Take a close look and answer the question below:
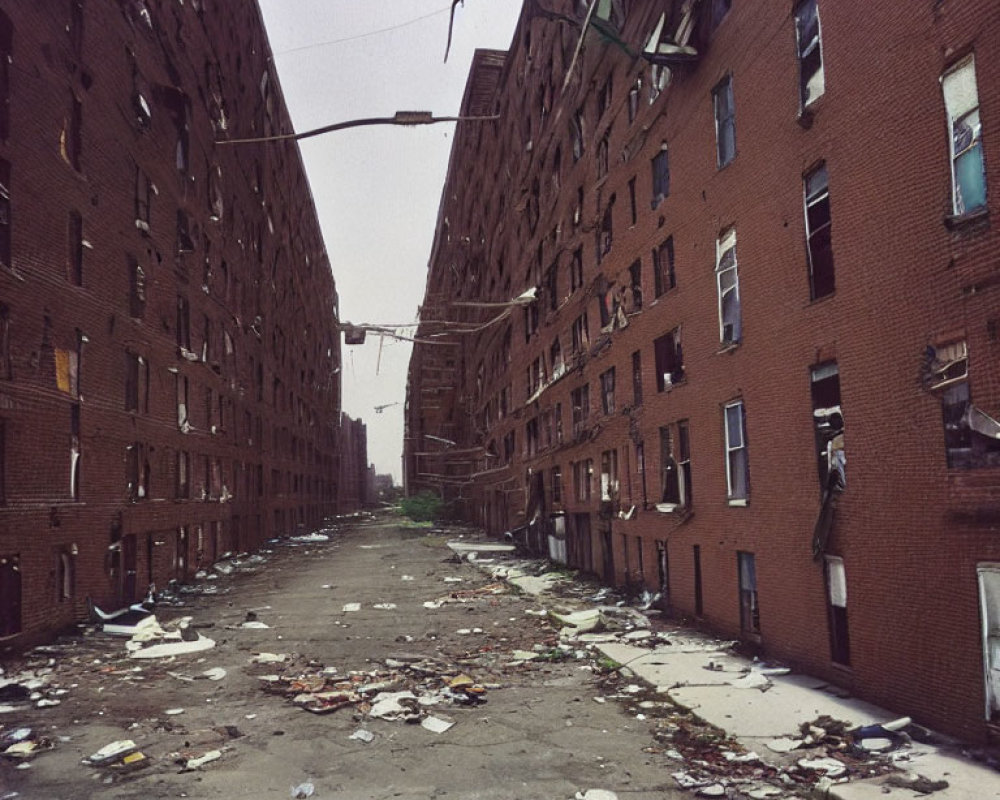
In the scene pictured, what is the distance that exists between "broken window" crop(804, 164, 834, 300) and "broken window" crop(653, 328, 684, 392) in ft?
17.5

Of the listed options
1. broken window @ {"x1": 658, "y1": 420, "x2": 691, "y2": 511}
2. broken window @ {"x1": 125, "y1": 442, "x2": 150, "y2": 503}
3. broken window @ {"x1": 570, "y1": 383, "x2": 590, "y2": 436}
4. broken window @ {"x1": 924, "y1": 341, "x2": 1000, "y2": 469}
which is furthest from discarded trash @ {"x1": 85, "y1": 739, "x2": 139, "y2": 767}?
broken window @ {"x1": 570, "y1": 383, "x2": 590, "y2": 436}

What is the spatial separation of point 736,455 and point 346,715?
26.8ft

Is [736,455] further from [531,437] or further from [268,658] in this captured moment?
[531,437]

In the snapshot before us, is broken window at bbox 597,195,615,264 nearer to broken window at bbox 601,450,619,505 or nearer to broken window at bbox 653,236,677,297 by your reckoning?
broken window at bbox 653,236,677,297

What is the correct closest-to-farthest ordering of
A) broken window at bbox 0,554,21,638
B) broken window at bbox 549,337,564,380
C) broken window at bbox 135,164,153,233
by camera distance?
broken window at bbox 0,554,21,638 → broken window at bbox 135,164,153,233 → broken window at bbox 549,337,564,380

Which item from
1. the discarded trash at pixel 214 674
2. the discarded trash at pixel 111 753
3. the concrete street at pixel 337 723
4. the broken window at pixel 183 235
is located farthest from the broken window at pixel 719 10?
the broken window at pixel 183 235

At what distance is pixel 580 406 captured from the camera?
25797 mm

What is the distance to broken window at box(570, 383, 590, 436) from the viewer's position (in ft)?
81.2

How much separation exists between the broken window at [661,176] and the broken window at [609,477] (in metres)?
6.95

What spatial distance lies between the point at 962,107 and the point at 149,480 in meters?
20.5

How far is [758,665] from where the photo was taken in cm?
1213

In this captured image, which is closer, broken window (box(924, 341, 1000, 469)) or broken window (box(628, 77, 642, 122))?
broken window (box(924, 341, 1000, 469))

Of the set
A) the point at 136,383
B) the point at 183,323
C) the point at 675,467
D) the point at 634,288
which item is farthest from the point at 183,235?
the point at 675,467

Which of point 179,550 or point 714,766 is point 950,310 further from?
point 179,550
